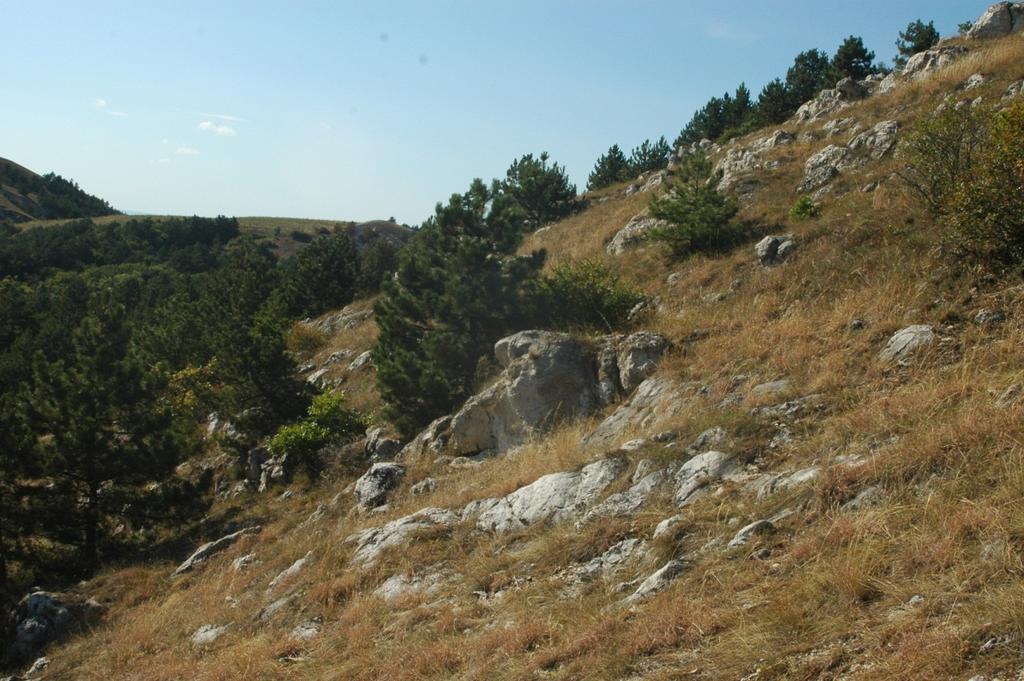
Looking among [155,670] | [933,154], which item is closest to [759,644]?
[155,670]

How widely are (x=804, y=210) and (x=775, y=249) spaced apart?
225cm

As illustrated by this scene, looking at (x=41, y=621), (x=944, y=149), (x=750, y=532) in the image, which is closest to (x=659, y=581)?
(x=750, y=532)

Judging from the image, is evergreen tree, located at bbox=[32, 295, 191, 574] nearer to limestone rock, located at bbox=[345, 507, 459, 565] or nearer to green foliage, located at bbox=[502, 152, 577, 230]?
limestone rock, located at bbox=[345, 507, 459, 565]

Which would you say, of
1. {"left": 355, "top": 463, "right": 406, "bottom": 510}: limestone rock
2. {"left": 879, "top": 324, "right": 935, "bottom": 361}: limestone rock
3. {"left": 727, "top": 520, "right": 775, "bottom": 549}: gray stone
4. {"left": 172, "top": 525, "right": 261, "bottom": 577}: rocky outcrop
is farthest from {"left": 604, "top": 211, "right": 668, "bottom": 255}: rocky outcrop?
{"left": 727, "top": 520, "right": 775, "bottom": 549}: gray stone

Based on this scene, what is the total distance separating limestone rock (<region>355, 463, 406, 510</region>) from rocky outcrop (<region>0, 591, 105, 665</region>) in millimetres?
4331

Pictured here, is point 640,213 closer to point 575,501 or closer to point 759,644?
point 575,501

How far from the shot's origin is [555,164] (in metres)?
35.9

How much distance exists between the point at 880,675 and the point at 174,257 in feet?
284

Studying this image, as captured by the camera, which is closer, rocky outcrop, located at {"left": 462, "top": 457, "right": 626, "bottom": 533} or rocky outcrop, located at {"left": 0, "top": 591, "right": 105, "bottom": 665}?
rocky outcrop, located at {"left": 462, "top": 457, "right": 626, "bottom": 533}

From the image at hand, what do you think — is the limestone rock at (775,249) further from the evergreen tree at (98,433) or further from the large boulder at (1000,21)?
the large boulder at (1000,21)

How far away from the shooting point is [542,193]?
34625 millimetres

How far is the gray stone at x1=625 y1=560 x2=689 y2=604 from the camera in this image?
528 cm

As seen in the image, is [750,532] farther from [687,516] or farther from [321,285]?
[321,285]

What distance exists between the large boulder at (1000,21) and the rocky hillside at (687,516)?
965 cm
